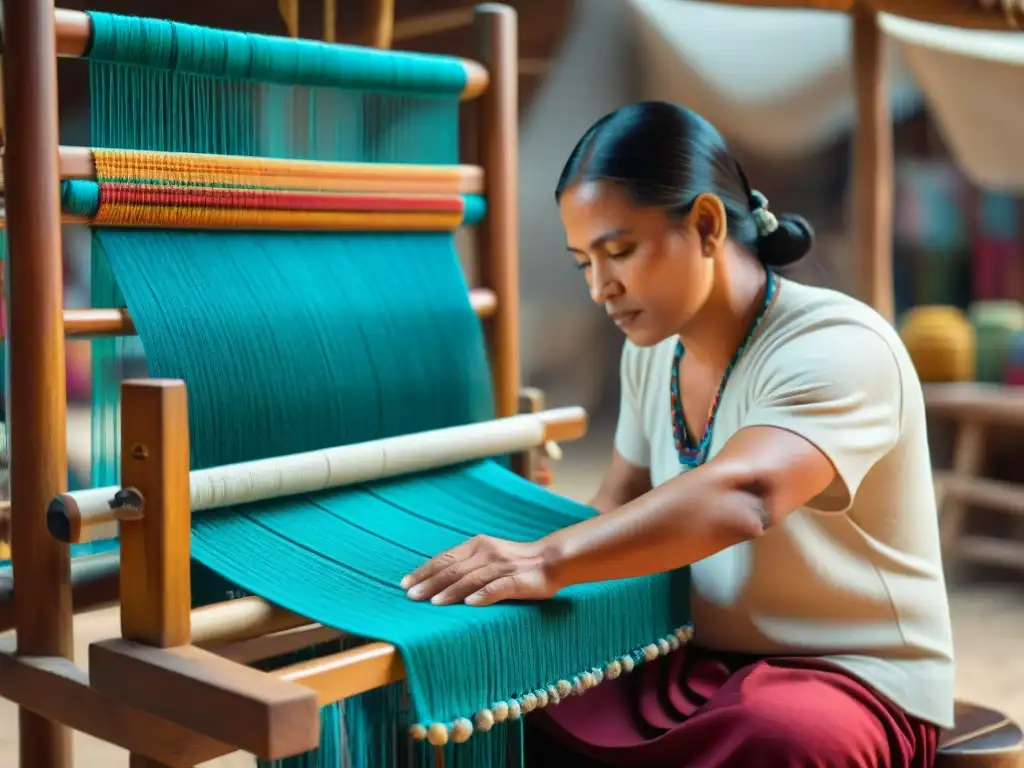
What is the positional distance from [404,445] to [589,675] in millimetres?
366

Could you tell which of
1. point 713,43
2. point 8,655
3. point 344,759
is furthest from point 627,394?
point 713,43

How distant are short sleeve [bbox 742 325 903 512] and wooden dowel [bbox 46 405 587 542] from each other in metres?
0.36

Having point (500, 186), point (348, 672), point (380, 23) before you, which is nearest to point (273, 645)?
point (348, 672)

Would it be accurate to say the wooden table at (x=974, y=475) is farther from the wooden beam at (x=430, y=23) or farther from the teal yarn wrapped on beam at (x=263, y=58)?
the teal yarn wrapped on beam at (x=263, y=58)

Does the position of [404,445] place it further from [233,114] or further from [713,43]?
[713,43]

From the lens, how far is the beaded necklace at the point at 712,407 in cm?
144

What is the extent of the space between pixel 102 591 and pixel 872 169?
116 inches

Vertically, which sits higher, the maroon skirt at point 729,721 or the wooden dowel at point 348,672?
the wooden dowel at point 348,672

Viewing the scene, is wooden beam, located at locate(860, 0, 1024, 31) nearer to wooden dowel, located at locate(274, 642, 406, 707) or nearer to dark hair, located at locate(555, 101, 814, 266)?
dark hair, located at locate(555, 101, 814, 266)

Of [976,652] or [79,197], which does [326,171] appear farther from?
[976,652]

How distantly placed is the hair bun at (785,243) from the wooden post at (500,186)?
0.41m

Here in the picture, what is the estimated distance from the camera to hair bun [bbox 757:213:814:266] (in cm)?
147

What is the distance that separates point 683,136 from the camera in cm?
136

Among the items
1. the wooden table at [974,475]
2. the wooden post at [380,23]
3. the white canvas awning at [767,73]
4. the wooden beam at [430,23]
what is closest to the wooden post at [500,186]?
the wooden post at [380,23]
